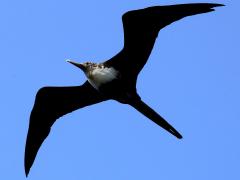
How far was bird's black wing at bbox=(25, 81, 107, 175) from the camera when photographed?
12.9 meters

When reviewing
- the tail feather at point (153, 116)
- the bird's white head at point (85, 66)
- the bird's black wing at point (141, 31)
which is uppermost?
the bird's black wing at point (141, 31)

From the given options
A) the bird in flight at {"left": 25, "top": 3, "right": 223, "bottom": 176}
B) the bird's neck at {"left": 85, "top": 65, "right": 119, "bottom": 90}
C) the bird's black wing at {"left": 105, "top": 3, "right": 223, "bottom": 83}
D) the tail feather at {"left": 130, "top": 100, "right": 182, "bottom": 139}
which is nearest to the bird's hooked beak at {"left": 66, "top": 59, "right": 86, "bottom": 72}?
the bird in flight at {"left": 25, "top": 3, "right": 223, "bottom": 176}

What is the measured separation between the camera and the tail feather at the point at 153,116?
1165 cm

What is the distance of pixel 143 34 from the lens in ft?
38.7

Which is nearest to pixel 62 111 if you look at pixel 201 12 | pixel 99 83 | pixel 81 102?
pixel 81 102

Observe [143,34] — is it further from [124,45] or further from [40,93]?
[40,93]

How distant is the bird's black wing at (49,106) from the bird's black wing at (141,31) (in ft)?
3.63

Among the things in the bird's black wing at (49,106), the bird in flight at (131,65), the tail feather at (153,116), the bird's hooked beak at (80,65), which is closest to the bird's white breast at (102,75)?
the bird in flight at (131,65)

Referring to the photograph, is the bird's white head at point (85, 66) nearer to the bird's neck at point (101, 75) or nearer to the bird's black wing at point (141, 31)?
the bird's neck at point (101, 75)

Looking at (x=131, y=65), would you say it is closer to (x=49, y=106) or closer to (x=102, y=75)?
(x=102, y=75)

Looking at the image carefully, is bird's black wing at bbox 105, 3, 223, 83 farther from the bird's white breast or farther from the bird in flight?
the bird's white breast

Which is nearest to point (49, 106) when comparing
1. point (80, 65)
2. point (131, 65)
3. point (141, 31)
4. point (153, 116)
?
point (80, 65)

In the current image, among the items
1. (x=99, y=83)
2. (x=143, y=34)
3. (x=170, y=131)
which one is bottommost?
(x=170, y=131)

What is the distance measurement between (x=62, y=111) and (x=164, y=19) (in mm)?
2989
